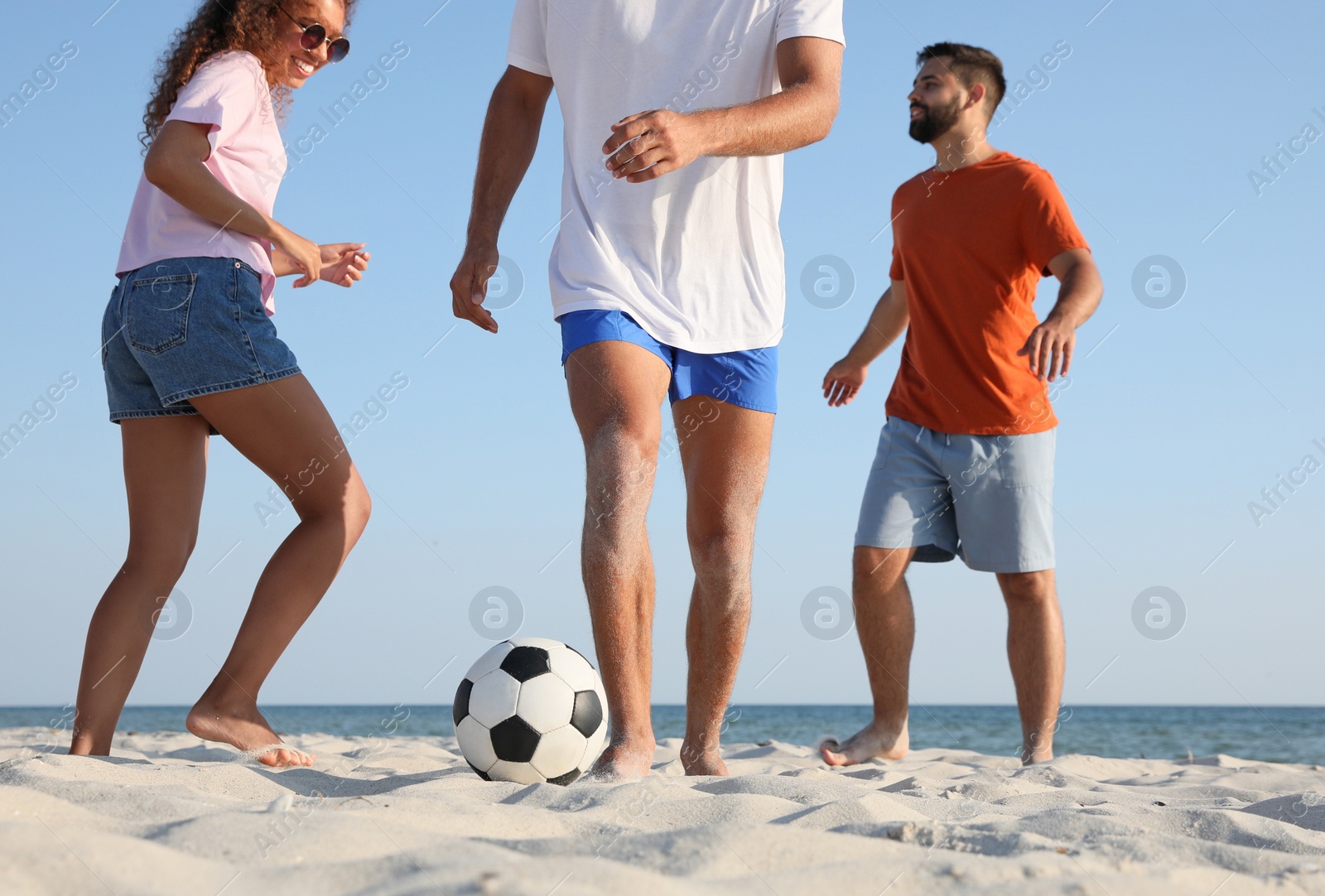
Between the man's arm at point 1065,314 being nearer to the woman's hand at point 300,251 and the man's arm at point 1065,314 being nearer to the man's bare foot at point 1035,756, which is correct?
the man's bare foot at point 1035,756

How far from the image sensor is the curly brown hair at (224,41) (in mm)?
2980

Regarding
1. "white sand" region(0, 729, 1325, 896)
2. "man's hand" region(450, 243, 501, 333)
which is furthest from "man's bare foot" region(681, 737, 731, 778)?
"man's hand" region(450, 243, 501, 333)

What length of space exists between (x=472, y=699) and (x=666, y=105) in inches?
64.9

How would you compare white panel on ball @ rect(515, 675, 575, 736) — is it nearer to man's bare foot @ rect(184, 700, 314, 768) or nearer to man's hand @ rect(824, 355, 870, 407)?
man's bare foot @ rect(184, 700, 314, 768)

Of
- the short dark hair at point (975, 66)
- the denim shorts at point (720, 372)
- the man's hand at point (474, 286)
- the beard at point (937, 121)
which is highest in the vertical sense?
the short dark hair at point (975, 66)

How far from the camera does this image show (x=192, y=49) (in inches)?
119

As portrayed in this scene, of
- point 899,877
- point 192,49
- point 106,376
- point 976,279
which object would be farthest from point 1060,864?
point 192,49

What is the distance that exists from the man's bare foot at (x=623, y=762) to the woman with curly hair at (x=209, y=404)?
2.93 feet

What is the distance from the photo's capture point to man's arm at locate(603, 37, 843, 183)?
2.04 meters

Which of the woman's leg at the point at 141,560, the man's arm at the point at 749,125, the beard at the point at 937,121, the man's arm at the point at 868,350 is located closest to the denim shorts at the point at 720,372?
the man's arm at the point at 749,125

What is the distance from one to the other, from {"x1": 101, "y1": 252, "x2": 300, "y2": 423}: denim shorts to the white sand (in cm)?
97

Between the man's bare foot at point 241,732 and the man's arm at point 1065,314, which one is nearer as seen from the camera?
the man's bare foot at point 241,732

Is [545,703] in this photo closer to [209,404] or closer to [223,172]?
[209,404]

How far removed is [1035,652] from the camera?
3.64m
